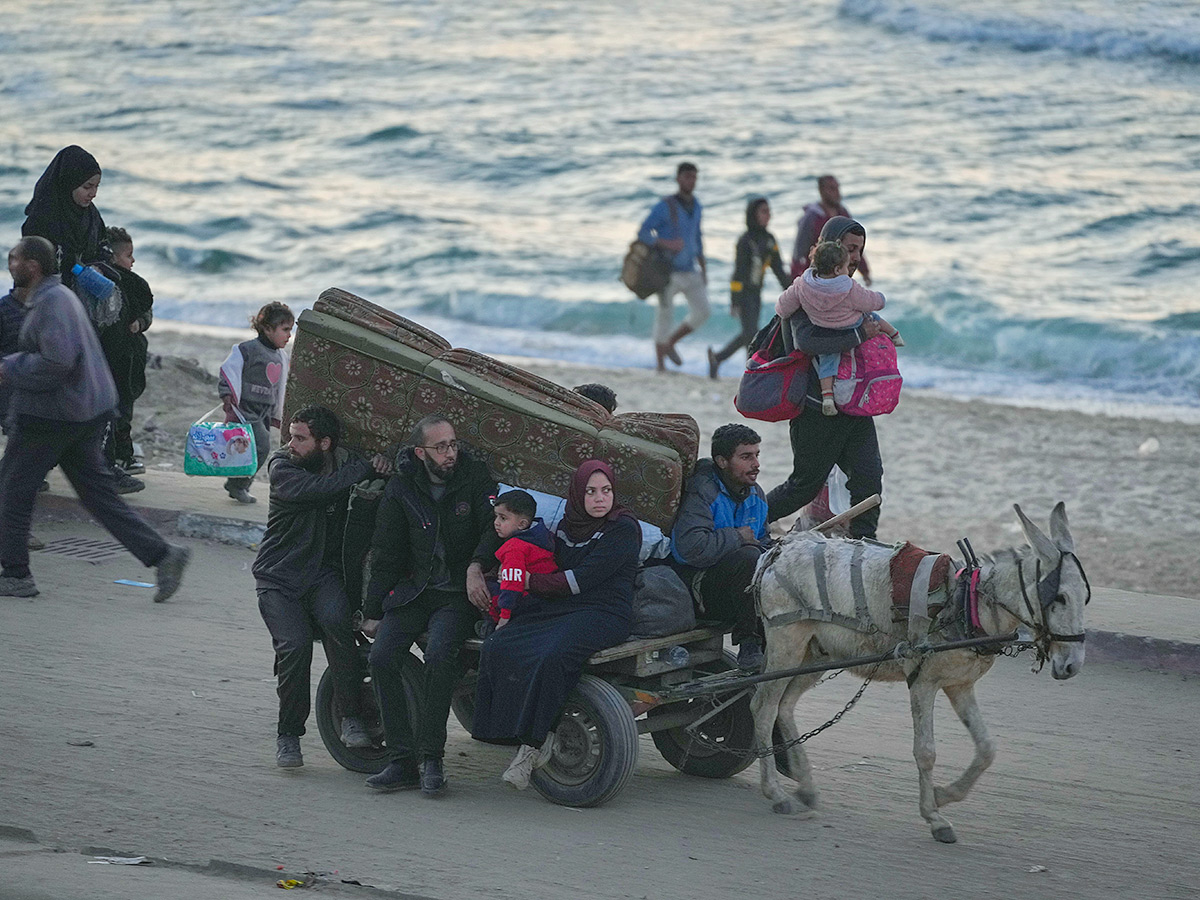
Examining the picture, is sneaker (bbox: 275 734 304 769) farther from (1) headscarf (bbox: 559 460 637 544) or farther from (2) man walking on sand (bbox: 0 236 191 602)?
(2) man walking on sand (bbox: 0 236 191 602)

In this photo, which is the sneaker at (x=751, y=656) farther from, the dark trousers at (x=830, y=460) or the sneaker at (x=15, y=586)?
the sneaker at (x=15, y=586)

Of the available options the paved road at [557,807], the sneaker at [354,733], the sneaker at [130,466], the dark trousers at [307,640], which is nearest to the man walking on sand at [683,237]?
the sneaker at [130,466]

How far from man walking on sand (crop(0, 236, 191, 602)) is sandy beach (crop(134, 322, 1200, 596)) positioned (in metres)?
2.61

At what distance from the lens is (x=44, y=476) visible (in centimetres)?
802

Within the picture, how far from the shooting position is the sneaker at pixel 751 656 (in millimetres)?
6215

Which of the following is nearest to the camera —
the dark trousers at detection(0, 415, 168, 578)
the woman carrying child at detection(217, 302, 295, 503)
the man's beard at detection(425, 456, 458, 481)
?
the man's beard at detection(425, 456, 458, 481)

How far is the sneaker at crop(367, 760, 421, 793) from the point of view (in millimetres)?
6082

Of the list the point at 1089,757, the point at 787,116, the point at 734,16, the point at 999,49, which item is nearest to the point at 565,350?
the point at 1089,757

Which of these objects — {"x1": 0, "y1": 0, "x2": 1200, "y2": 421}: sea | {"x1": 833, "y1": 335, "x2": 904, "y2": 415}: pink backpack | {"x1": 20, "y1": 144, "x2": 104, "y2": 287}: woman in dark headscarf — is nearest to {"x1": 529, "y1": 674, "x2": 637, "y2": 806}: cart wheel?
{"x1": 833, "y1": 335, "x2": 904, "y2": 415}: pink backpack

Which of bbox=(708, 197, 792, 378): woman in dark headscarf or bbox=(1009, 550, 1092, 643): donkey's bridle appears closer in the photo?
bbox=(1009, 550, 1092, 643): donkey's bridle

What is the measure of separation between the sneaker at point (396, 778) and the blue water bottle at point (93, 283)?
14.3 feet

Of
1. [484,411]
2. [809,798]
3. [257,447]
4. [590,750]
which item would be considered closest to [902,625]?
[809,798]

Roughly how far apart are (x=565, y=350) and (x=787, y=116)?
21.2 m

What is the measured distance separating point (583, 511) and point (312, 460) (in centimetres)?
120
